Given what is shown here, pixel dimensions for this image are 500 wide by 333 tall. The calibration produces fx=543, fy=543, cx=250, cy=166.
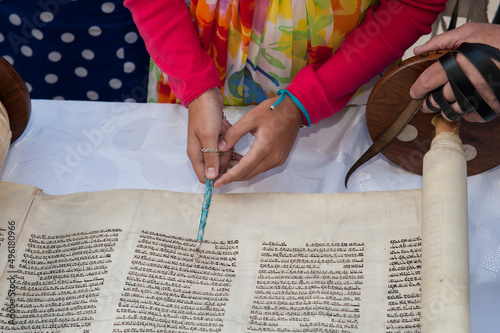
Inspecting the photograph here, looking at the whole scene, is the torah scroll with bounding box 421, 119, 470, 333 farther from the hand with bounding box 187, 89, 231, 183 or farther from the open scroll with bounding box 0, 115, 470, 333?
the hand with bounding box 187, 89, 231, 183

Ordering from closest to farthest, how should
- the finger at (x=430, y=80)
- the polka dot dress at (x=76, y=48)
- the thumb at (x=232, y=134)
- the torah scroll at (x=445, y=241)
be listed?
the torah scroll at (x=445, y=241) → the finger at (x=430, y=80) → the thumb at (x=232, y=134) → the polka dot dress at (x=76, y=48)

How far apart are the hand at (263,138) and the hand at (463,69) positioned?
15cm

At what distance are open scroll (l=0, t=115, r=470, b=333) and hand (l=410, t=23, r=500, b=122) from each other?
0.06 meters

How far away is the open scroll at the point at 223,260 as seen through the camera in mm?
471

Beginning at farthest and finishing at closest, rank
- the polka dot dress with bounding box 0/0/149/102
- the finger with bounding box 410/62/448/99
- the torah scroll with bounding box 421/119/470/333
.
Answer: the polka dot dress with bounding box 0/0/149/102
the finger with bounding box 410/62/448/99
the torah scroll with bounding box 421/119/470/333

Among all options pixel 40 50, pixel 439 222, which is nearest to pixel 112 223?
pixel 439 222

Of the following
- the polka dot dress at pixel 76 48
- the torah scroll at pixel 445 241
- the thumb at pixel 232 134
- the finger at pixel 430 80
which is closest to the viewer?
the torah scroll at pixel 445 241

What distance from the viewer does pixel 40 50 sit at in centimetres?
88

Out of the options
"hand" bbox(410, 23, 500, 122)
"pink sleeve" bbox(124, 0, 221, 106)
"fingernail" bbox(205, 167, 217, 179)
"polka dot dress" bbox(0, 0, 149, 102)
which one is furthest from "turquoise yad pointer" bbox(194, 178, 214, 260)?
"polka dot dress" bbox(0, 0, 149, 102)

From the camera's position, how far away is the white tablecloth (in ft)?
2.04

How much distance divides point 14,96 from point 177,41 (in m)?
0.19

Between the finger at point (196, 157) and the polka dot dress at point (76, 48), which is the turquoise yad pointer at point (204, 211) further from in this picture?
the polka dot dress at point (76, 48)

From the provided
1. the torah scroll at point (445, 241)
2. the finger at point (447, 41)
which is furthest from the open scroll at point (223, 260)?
the finger at point (447, 41)

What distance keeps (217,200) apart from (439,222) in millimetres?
230
